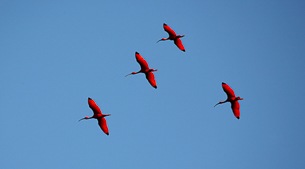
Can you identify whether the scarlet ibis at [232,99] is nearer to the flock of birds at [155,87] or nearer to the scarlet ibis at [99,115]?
the flock of birds at [155,87]

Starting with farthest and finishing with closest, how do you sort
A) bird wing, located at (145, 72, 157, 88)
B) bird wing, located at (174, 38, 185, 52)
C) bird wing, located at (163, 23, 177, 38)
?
1. bird wing, located at (163, 23, 177, 38)
2. bird wing, located at (174, 38, 185, 52)
3. bird wing, located at (145, 72, 157, 88)

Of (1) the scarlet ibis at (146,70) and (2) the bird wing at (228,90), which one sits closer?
(2) the bird wing at (228,90)

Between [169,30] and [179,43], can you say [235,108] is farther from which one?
[169,30]

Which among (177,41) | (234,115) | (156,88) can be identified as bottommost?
(234,115)

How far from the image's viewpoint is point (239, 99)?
53500mm

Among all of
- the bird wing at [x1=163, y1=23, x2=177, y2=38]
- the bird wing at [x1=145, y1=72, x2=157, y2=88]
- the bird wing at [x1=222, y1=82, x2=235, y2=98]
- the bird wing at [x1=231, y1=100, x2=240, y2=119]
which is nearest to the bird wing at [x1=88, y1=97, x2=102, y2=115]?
the bird wing at [x1=145, y1=72, x2=157, y2=88]

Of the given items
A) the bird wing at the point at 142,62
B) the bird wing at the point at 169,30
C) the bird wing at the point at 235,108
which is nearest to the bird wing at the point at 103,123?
the bird wing at the point at 142,62

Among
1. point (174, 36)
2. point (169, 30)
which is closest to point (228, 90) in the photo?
point (174, 36)

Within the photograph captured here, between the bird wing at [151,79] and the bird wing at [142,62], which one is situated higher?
the bird wing at [142,62]

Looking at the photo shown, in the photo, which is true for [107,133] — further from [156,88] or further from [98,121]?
[156,88]

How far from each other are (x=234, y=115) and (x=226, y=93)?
5.92 feet

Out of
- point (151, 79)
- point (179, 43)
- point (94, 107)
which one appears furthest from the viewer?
point (179, 43)

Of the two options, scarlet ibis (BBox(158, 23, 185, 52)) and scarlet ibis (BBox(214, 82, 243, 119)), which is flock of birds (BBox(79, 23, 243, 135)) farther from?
scarlet ibis (BBox(158, 23, 185, 52))

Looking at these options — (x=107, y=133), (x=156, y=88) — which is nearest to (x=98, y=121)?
(x=107, y=133)
